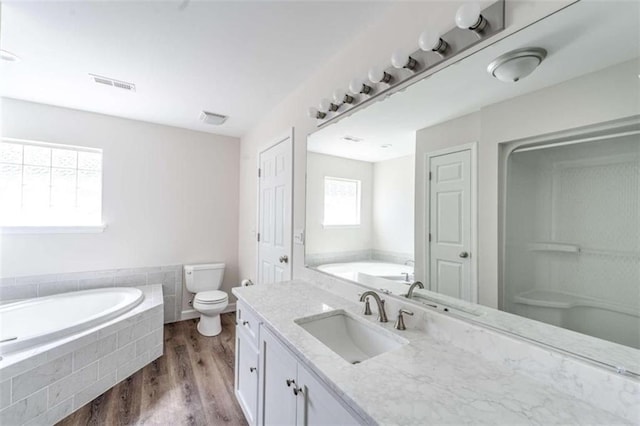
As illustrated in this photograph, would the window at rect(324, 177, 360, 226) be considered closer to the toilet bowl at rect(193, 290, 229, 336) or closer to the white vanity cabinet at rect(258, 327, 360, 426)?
the white vanity cabinet at rect(258, 327, 360, 426)

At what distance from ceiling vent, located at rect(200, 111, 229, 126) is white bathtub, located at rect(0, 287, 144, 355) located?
6.44ft

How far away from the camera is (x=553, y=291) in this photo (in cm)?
86

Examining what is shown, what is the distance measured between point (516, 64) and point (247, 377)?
2052mm

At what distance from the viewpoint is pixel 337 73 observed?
182cm

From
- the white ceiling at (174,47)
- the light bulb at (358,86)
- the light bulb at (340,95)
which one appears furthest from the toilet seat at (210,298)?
the light bulb at (358,86)

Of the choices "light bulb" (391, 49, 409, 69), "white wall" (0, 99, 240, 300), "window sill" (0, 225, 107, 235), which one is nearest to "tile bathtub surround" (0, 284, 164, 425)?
"white wall" (0, 99, 240, 300)

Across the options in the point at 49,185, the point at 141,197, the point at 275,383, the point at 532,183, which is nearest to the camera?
the point at 532,183

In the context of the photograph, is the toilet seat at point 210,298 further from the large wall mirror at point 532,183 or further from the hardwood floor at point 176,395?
the large wall mirror at point 532,183

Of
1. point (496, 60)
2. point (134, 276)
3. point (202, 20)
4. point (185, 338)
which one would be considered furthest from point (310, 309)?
point (134, 276)

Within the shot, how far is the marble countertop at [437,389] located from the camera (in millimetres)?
685

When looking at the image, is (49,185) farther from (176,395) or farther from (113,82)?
(176,395)

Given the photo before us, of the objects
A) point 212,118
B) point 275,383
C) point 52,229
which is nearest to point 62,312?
point 52,229

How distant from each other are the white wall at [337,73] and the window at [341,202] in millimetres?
259

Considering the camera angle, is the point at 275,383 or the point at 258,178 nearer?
the point at 275,383
